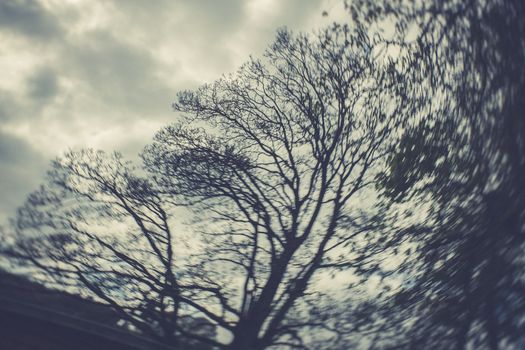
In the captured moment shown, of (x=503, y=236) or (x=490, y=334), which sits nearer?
(x=503, y=236)

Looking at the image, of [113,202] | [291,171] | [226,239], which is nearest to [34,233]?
[113,202]

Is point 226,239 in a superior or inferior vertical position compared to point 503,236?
superior

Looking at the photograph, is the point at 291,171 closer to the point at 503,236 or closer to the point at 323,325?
the point at 323,325

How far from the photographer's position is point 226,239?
7.03m

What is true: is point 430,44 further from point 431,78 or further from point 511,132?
point 511,132

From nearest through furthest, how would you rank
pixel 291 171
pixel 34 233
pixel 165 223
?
pixel 34 233, pixel 165 223, pixel 291 171

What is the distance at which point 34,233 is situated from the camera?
601 cm

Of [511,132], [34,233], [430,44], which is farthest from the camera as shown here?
[34,233]

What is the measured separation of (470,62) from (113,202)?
29.2ft

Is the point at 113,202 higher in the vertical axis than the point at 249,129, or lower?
lower

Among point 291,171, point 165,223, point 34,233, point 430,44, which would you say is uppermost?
point 430,44

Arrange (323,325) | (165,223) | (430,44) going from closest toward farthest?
(430,44)
(323,325)
(165,223)

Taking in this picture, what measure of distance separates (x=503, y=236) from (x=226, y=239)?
5.96m

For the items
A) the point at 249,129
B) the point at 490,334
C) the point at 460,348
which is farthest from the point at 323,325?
the point at 249,129
